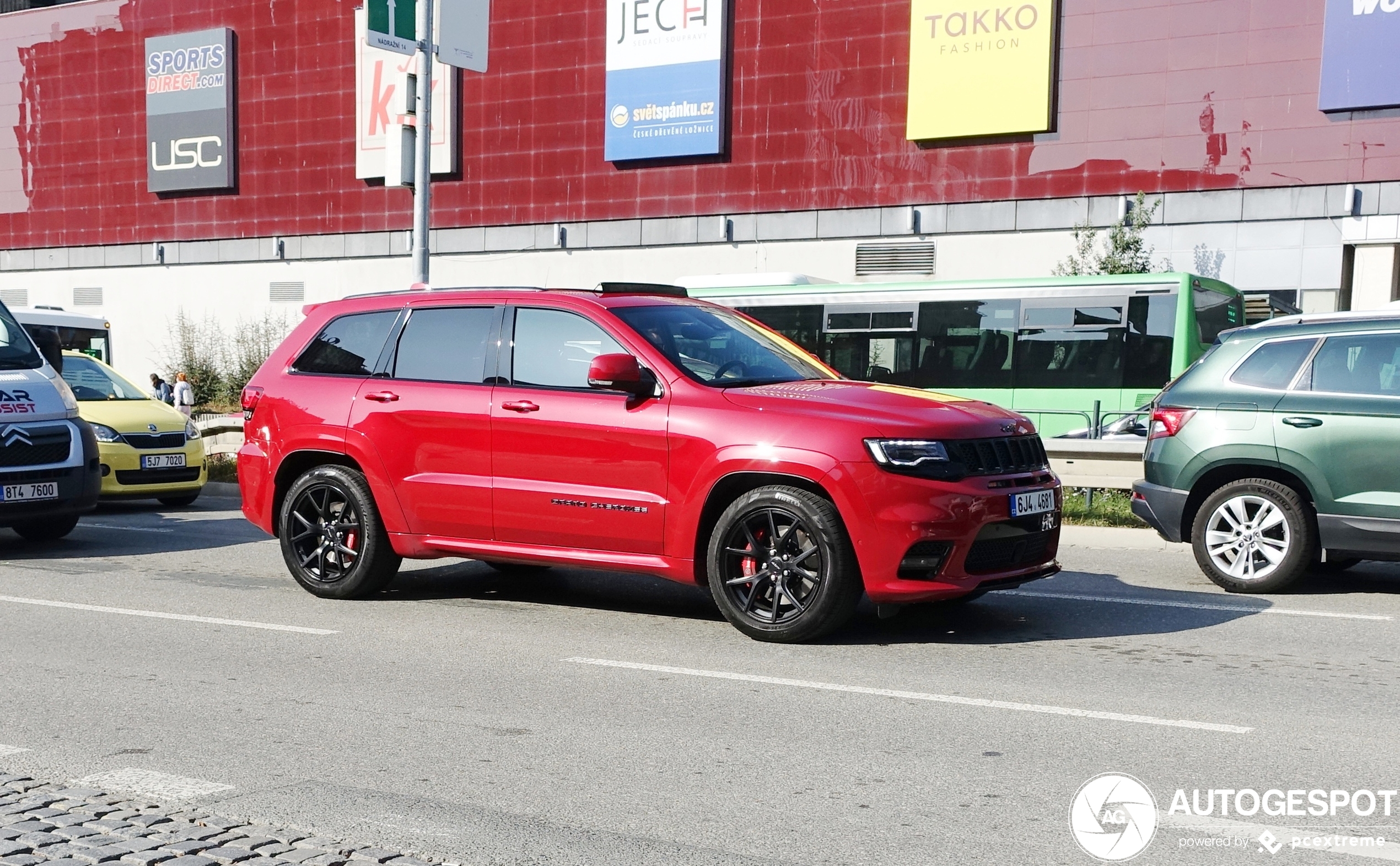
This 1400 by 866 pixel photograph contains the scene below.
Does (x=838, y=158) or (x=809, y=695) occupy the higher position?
(x=838, y=158)

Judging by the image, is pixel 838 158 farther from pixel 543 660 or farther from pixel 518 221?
pixel 543 660

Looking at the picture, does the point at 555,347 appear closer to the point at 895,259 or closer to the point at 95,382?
the point at 95,382

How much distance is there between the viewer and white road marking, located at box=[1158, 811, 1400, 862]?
13.1 feet

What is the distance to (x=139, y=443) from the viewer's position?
14.8m

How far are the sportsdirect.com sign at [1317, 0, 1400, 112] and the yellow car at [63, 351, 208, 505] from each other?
22.3 m

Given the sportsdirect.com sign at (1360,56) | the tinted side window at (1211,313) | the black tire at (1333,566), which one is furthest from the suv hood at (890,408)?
the sportsdirect.com sign at (1360,56)

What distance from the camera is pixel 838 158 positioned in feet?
109

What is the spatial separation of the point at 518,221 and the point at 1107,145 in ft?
51.6

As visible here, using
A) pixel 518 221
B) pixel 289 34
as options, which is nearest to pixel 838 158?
pixel 518 221

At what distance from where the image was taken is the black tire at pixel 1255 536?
Answer: 9.00 m

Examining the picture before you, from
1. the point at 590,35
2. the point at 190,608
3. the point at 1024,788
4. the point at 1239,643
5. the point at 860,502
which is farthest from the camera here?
the point at 590,35

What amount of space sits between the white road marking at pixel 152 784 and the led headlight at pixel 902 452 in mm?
3367

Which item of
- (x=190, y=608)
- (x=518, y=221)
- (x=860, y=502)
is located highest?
(x=518, y=221)

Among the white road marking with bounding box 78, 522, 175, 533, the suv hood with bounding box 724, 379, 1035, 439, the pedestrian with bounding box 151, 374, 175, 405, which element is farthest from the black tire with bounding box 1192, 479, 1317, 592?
the pedestrian with bounding box 151, 374, 175, 405
